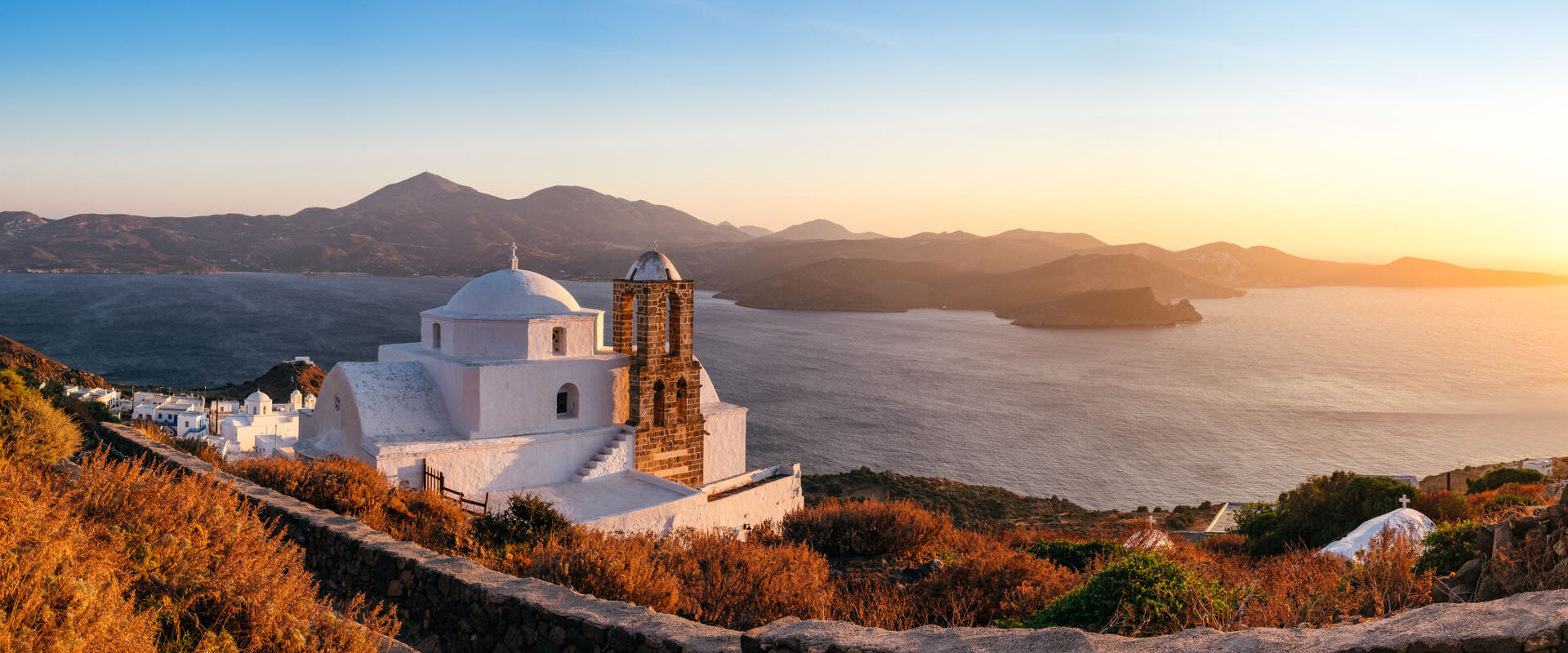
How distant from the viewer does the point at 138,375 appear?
2226 inches

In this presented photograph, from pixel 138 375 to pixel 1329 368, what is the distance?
304ft

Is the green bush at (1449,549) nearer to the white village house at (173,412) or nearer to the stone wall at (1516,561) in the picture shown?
the stone wall at (1516,561)

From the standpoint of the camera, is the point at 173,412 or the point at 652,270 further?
the point at 173,412

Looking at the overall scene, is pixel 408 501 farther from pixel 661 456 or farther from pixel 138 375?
pixel 138 375

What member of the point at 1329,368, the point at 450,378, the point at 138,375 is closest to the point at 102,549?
the point at 450,378

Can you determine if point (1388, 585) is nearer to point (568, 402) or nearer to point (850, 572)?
point (850, 572)

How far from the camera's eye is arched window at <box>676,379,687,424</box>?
15.4 m

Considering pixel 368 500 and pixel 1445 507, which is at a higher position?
pixel 368 500

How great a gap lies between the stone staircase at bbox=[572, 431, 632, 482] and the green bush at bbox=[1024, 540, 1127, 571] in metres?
7.37

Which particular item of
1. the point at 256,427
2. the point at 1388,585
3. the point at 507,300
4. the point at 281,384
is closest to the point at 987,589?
the point at 1388,585

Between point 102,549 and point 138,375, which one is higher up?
point 102,549

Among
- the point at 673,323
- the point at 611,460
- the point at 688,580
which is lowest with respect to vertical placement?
the point at 611,460

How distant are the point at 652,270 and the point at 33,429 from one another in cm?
868

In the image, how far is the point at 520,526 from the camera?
26.7 ft
